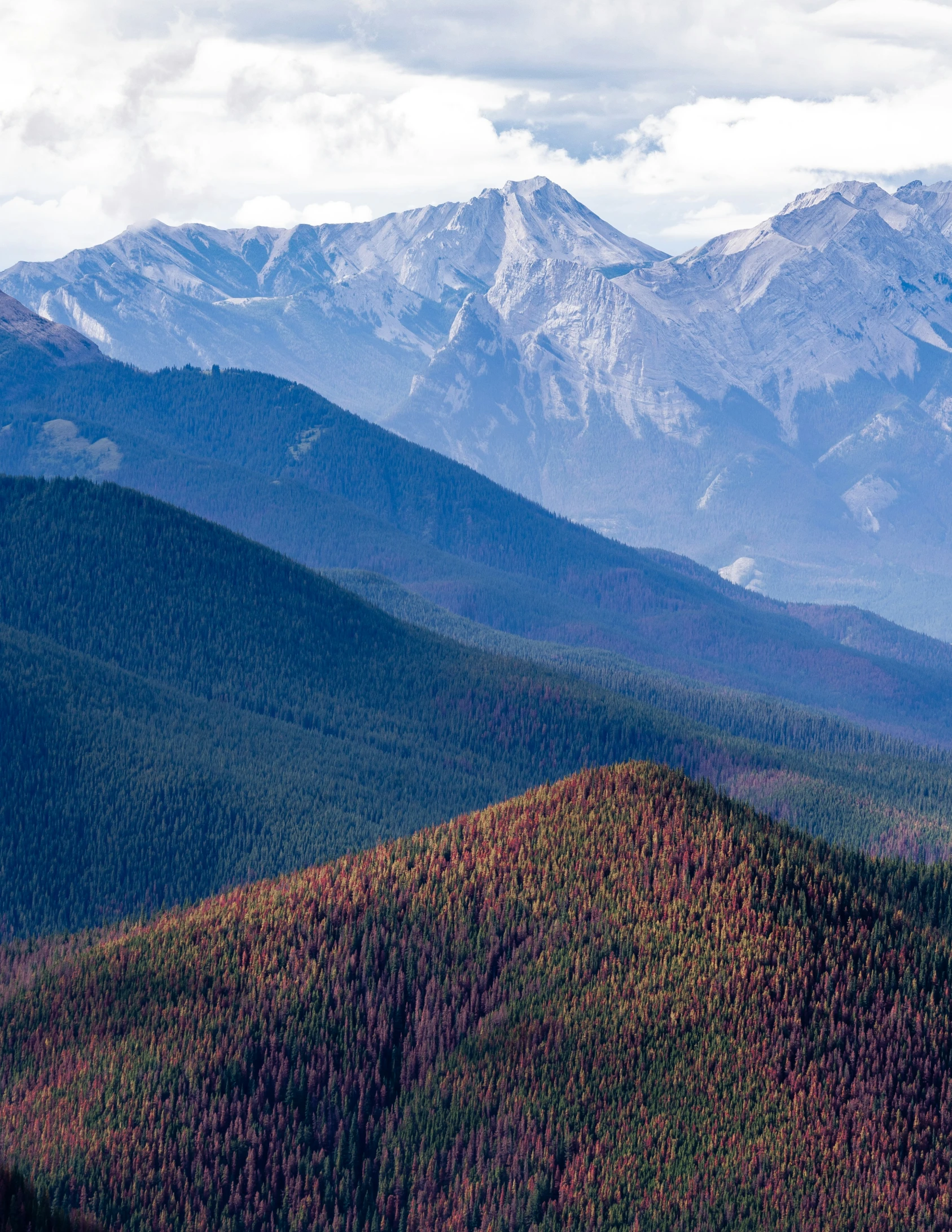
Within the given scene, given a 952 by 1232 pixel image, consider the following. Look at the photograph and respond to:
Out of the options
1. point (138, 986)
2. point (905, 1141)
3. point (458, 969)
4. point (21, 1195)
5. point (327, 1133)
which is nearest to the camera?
point (21, 1195)

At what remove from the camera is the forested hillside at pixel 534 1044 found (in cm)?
7188

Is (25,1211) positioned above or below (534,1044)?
below

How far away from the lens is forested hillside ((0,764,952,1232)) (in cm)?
7188

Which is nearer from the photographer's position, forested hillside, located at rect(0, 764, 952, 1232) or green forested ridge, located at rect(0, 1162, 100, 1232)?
green forested ridge, located at rect(0, 1162, 100, 1232)

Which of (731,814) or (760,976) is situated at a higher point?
(731,814)

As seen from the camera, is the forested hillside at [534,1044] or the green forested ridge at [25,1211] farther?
the forested hillside at [534,1044]

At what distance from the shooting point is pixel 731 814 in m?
91.8

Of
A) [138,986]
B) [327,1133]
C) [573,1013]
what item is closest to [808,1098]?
[573,1013]

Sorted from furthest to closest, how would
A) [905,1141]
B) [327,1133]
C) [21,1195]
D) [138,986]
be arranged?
[138,986] → [327,1133] → [905,1141] → [21,1195]

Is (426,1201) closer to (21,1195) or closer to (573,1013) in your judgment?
(573,1013)

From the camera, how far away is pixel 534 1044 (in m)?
79.2

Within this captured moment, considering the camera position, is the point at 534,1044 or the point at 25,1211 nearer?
the point at 25,1211

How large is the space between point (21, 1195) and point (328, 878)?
38.2 meters

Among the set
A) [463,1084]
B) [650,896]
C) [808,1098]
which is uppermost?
[650,896]
